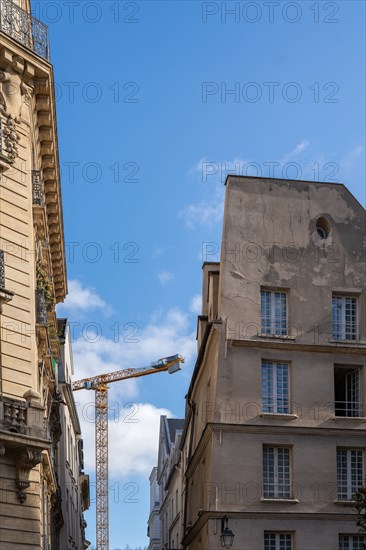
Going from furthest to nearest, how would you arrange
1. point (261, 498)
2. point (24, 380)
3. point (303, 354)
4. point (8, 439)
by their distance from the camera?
point (303, 354), point (261, 498), point (24, 380), point (8, 439)

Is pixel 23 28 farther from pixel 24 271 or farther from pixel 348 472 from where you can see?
pixel 348 472

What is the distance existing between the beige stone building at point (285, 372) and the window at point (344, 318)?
34 millimetres

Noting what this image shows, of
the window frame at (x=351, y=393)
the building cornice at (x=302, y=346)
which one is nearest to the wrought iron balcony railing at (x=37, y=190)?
the building cornice at (x=302, y=346)

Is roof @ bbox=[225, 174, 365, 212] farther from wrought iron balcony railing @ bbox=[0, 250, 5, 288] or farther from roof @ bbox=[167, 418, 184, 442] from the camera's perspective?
roof @ bbox=[167, 418, 184, 442]

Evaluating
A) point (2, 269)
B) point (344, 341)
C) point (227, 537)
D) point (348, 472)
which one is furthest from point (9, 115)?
point (348, 472)

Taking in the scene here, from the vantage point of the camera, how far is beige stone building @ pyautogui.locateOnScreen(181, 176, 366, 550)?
2853cm

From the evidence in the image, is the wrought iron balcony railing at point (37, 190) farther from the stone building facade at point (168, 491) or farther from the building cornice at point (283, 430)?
the stone building facade at point (168, 491)

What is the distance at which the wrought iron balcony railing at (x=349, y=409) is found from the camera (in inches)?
1195

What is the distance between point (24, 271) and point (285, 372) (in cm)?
1102

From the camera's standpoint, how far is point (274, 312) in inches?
1210

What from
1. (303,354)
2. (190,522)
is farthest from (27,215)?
(190,522)

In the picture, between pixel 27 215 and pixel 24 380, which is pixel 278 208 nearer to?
pixel 27 215

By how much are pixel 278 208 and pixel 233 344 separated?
5.07 meters

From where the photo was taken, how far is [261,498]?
1120 inches
